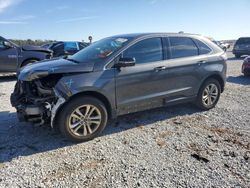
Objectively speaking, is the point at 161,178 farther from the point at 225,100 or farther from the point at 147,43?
the point at 225,100

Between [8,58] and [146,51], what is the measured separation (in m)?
7.12

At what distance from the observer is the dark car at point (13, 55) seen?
10031 millimetres

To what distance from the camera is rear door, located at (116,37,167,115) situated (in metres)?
4.65

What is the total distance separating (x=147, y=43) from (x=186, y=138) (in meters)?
1.92

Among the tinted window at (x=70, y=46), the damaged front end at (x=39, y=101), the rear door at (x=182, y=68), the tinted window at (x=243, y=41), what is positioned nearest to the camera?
the damaged front end at (x=39, y=101)

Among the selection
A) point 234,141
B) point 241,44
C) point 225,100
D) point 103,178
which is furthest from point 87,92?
point 241,44

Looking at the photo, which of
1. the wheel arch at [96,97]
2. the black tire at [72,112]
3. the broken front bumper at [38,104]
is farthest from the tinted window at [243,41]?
the broken front bumper at [38,104]

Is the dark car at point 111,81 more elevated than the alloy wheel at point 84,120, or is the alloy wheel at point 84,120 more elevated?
the dark car at point 111,81

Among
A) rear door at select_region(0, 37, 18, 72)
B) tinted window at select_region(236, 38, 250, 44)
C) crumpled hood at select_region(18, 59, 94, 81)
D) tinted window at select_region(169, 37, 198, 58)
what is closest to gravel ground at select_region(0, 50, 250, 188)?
crumpled hood at select_region(18, 59, 94, 81)

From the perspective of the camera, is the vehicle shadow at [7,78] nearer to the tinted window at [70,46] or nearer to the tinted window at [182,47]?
the tinted window at [70,46]

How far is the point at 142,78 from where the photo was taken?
15.8 ft

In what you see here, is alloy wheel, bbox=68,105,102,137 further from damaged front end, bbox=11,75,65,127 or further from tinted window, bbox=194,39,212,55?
tinted window, bbox=194,39,212,55

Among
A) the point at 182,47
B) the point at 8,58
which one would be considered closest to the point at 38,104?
the point at 182,47

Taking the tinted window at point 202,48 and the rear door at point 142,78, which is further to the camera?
the tinted window at point 202,48
